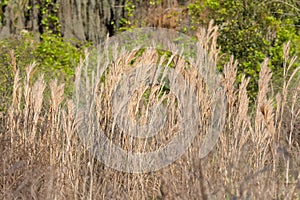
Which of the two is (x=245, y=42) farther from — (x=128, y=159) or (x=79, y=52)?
(x=128, y=159)

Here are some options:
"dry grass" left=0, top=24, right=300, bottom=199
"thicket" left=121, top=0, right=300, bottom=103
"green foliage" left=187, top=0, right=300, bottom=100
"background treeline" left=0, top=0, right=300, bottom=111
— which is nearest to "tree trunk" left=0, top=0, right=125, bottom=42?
"background treeline" left=0, top=0, right=300, bottom=111

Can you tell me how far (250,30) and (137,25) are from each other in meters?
2.22

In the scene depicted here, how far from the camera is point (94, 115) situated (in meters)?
4.43

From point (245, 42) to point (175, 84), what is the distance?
5127 mm

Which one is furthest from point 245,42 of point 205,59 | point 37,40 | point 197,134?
point 197,134

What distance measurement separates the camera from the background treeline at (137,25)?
9414 mm

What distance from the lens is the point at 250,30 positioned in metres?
9.57

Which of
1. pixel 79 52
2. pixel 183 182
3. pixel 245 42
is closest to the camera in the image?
pixel 183 182

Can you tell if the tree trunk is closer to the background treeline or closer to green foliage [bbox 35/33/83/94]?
the background treeline

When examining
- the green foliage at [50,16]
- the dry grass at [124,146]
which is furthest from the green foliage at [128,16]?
the dry grass at [124,146]

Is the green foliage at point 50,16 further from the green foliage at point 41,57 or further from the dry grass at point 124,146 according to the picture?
the dry grass at point 124,146

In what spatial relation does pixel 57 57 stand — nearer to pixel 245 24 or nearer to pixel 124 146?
pixel 245 24

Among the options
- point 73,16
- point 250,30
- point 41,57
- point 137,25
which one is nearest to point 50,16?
point 73,16

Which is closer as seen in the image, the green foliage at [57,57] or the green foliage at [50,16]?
the green foliage at [57,57]
